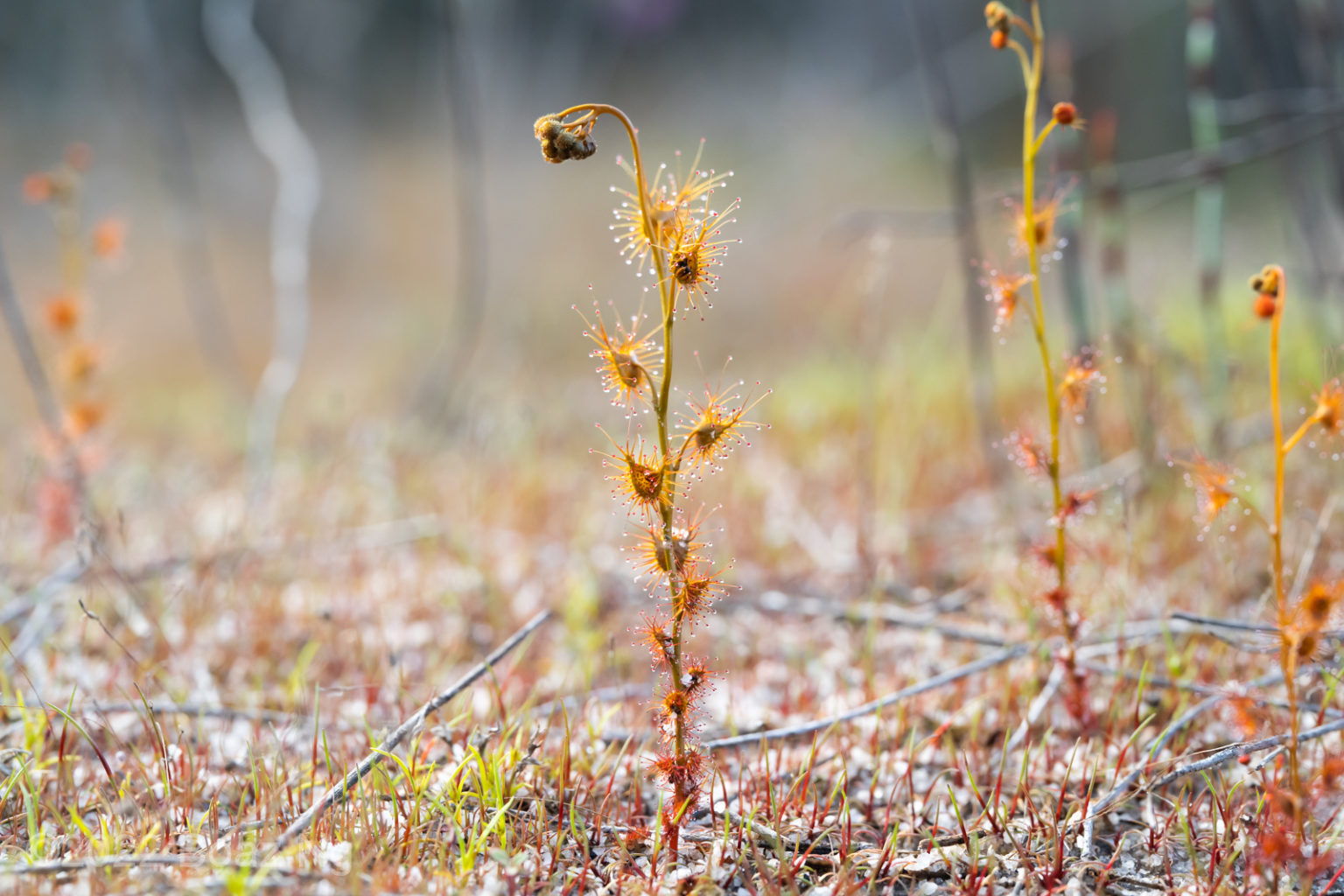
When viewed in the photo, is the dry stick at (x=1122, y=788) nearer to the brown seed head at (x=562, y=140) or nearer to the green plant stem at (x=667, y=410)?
the green plant stem at (x=667, y=410)

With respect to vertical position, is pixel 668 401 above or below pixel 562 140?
below

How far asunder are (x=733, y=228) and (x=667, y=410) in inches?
361

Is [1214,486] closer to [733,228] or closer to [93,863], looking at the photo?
[93,863]

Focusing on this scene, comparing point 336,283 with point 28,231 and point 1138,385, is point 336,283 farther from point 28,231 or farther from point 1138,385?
point 1138,385

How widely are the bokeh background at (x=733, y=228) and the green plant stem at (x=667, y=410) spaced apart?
1.10 m

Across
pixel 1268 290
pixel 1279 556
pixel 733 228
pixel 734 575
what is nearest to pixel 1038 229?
pixel 1268 290

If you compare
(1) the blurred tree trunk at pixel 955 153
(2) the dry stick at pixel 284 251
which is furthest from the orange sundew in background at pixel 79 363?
(1) the blurred tree trunk at pixel 955 153

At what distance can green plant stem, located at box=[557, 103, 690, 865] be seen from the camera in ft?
3.94

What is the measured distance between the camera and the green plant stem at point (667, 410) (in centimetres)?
120

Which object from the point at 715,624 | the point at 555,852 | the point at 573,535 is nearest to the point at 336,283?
the point at 573,535

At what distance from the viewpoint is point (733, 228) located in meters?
10.0

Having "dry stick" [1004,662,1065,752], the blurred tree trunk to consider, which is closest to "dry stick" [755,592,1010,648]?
"dry stick" [1004,662,1065,752]

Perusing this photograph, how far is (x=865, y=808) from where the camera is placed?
67.1 inches

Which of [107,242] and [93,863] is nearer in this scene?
[93,863]
